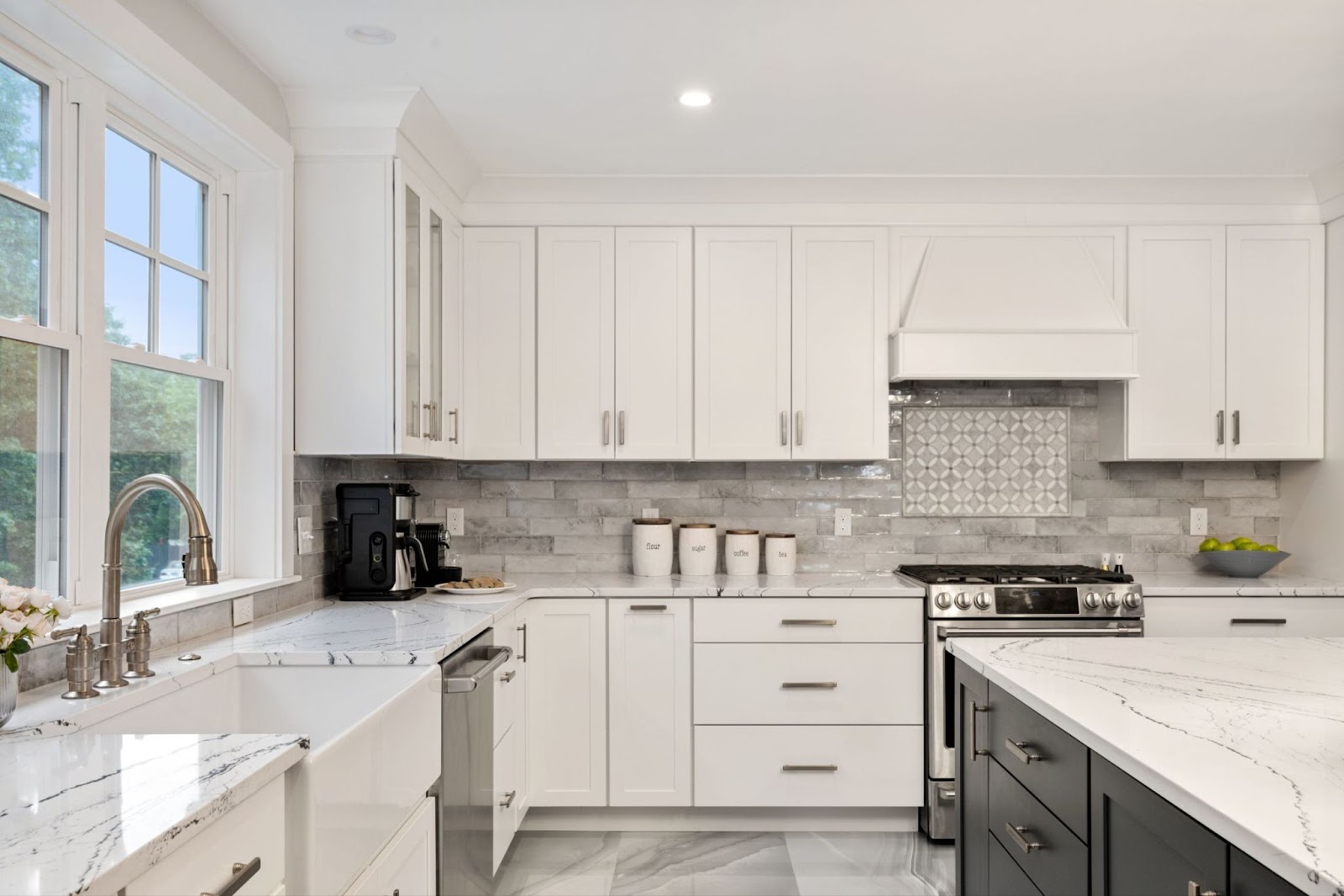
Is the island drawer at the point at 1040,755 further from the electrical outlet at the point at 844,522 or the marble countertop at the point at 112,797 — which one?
the electrical outlet at the point at 844,522

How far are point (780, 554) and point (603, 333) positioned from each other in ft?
3.77

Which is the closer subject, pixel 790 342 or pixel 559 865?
pixel 559 865

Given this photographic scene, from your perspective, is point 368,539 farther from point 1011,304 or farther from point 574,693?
point 1011,304

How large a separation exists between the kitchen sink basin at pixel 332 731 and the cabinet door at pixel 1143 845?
1241 mm

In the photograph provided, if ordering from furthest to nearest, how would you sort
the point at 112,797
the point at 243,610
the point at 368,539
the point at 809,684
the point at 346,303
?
the point at 809,684 → the point at 368,539 → the point at 346,303 → the point at 243,610 → the point at 112,797

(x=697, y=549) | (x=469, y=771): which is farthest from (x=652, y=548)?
(x=469, y=771)

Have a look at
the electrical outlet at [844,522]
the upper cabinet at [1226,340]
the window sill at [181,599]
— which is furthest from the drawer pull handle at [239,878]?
the upper cabinet at [1226,340]

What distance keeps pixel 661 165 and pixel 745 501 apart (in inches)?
56.7

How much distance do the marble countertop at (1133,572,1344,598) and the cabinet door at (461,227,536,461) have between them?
8.13ft

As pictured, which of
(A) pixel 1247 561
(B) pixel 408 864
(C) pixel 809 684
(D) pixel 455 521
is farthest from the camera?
(D) pixel 455 521

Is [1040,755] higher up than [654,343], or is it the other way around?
[654,343]

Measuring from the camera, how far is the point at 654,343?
3.71 metres

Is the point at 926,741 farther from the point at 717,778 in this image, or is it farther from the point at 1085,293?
the point at 1085,293

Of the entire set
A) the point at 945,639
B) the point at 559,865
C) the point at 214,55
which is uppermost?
the point at 214,55
